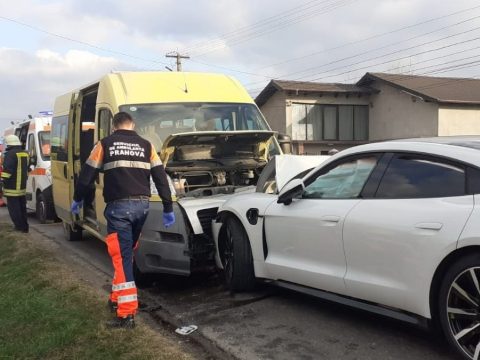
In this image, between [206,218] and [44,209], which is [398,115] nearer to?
[44,209]

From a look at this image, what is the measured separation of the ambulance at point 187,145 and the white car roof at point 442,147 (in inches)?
81.5

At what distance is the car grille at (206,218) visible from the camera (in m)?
5.93

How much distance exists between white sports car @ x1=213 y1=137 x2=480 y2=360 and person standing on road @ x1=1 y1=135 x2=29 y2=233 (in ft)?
22.6

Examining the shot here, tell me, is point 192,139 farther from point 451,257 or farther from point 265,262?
point 451,257

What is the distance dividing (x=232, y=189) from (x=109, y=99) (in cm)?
193

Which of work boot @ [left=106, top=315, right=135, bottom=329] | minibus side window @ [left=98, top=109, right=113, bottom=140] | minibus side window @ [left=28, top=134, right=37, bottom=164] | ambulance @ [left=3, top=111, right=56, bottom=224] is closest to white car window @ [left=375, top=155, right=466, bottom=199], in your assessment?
work boot @ [left=106, top=315, right=135, bottom=329]

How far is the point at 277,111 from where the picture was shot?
3180cm

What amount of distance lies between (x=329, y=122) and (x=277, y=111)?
3080mm

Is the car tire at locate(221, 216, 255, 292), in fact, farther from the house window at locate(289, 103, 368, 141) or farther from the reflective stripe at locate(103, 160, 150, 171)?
the house window at locate(289, 103, 368, 141)

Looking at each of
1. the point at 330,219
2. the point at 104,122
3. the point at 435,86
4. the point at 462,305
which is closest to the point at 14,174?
the point at 104,122

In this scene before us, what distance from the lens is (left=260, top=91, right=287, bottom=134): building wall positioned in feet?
103

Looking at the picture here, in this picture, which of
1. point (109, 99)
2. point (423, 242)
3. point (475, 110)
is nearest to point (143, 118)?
point (109, 99)

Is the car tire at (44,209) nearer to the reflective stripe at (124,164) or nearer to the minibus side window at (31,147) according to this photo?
the minibus side window at (31,147)

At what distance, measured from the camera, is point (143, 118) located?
22.4 ft
